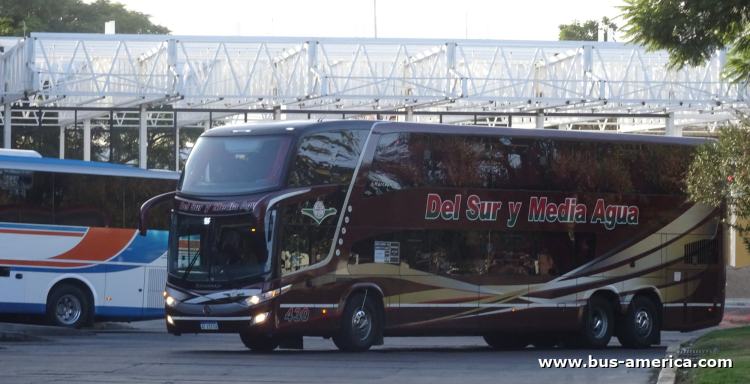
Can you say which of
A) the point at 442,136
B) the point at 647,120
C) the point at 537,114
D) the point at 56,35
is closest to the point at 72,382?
the point at 442,136

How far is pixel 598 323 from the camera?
20.3 metres

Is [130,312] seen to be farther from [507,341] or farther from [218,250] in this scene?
[507,341]

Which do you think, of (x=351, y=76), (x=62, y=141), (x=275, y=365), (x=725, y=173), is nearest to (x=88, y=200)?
(x=275, y=365)

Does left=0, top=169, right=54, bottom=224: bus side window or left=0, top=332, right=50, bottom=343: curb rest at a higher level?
left=0, top=169, right=54, bottom=224: bus side window

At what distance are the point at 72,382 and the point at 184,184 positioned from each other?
5.63 m

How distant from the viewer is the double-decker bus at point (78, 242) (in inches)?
835

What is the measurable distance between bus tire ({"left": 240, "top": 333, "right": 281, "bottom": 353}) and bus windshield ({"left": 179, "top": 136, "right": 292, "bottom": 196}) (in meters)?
2.37

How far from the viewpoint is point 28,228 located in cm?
2125

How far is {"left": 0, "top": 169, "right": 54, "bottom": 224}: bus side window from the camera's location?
823 inches

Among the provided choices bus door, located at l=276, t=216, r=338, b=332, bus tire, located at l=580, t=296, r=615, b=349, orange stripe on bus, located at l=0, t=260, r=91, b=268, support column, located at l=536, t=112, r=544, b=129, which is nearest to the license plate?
bus door, located at l=276, t=216, r=338, b=332

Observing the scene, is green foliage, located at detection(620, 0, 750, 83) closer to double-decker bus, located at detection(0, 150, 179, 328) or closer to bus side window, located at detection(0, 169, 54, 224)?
double-decker bus, located at detection(0, 150, 179, 328)

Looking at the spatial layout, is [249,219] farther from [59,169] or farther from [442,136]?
[59,169]

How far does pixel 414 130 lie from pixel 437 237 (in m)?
1.75

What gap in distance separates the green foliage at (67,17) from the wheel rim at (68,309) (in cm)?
3110
